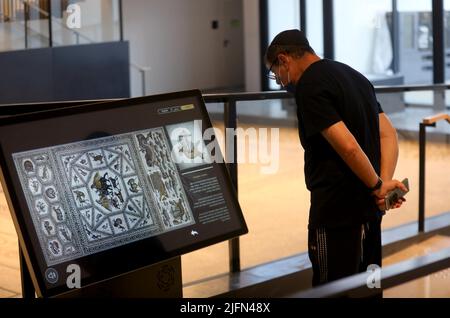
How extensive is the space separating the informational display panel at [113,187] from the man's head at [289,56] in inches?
15.5

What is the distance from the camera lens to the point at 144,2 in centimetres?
1644

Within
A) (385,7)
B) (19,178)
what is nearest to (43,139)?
(19,178)

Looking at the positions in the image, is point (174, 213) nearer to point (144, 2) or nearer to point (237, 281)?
point (237, 281)

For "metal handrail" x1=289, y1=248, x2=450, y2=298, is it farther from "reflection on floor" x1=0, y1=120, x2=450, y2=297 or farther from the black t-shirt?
A: "reflection on floor" x1=0, y1=120, x2=450, y2=297

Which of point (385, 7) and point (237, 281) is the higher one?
point (385, 7)

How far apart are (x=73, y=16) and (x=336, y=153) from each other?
33.9 feet

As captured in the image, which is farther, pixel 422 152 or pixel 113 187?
pixel 422 152

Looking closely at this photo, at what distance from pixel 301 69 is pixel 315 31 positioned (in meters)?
12.6

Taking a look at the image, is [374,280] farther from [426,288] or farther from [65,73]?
[65,73]

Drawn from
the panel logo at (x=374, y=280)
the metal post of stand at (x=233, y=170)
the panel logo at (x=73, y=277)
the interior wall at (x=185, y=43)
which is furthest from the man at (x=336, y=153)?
the interior wall at (x=185, y=43)

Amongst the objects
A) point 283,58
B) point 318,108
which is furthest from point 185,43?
point 318,108

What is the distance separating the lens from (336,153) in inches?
124
